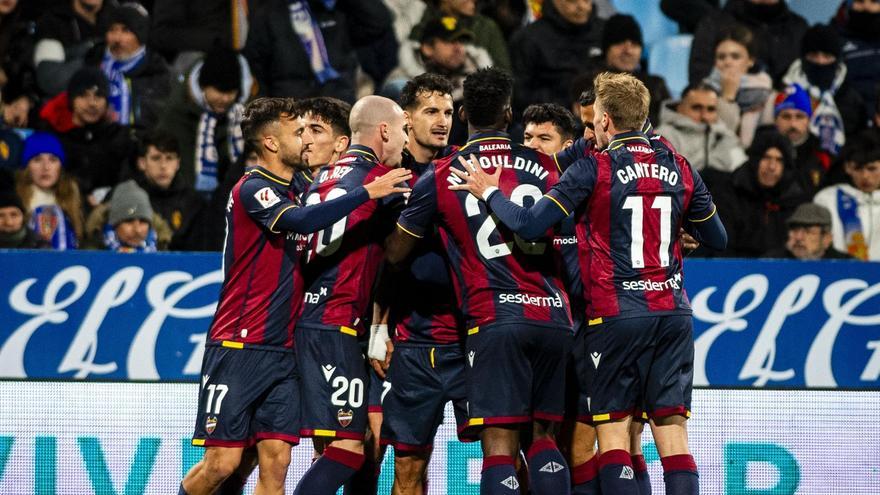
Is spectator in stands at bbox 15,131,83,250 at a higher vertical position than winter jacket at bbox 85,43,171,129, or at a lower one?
lower

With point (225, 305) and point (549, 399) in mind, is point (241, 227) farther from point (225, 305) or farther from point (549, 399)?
point (549, 399)

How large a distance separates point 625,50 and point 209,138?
12.3 feet

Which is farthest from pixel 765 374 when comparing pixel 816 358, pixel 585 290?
pixel 585 290

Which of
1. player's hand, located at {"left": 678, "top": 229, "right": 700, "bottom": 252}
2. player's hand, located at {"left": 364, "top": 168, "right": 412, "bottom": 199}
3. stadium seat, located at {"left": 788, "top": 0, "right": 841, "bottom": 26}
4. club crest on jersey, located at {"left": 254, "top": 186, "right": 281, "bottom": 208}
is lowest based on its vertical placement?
player's hand, located at {"left": 678, "top": 229, "right": 700, "bottom": 252}

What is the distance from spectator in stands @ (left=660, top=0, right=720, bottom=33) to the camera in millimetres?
12922

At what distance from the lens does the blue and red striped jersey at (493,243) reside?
21.5 feet

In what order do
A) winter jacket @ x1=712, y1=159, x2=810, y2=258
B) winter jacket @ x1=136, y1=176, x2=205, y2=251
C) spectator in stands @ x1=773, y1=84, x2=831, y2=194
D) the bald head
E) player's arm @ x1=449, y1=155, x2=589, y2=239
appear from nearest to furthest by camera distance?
player's arm @ x1=449, y1=155, x2=589, y2=239, the bald head, winter jacket @ x1=136, y1=176, x2=205, y2=251, winter jacket @ x1=712, y1=159, x2=810, y2=258, spectator in stands @ x1=773, y1=84, x2=831, y2=194

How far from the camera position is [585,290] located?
21.8 ft

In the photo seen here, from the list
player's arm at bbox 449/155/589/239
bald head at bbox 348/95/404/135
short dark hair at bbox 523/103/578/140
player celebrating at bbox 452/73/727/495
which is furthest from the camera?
short dark hair at bbox 523/103/578/140

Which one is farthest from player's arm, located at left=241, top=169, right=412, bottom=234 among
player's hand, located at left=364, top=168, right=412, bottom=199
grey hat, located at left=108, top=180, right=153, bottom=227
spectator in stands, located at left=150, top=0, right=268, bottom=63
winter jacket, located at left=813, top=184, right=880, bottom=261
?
spectator in stands, located at left=150, top=0, right=268, bottom=63

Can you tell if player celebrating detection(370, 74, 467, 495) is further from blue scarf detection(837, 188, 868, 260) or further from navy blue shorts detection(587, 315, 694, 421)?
blue scarf detection(837, 188, 868, 260)

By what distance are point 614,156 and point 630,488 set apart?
1613 millimetres

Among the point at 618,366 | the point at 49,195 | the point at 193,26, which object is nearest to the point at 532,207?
the point at 618,366

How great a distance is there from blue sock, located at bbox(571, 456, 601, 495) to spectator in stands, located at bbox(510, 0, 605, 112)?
530 centimetres
